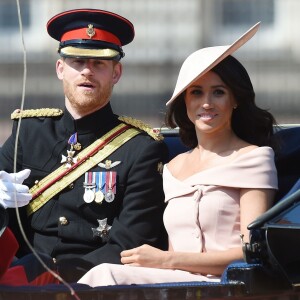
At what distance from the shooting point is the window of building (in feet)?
38.0

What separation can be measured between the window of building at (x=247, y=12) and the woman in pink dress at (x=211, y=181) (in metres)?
7.39

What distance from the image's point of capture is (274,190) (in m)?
3.99

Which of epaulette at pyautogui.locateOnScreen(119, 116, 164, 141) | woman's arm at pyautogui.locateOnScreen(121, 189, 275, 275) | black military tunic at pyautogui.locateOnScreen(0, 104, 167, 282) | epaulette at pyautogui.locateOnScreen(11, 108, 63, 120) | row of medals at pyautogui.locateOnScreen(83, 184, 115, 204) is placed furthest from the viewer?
epaulette at pyautogui.locateOnScreen(11, 108, 63, 120)

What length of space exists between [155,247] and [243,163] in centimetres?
43

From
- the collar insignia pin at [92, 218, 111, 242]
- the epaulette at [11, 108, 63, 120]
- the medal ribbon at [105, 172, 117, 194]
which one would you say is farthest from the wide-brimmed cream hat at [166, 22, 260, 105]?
the epaulette at [11, 108, 63, 120]

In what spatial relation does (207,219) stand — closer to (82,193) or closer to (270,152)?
(270,152)

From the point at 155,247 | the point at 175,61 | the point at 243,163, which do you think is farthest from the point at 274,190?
the point at 175,61

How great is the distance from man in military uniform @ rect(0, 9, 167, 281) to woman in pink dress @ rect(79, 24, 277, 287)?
0.16 metres

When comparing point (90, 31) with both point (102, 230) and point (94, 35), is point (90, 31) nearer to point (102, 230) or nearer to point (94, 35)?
point (94, 35)

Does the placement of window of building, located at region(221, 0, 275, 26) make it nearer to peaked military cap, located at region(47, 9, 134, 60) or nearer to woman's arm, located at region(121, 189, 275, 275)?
peaked military cap, located at region(47, 9, 134, 60)

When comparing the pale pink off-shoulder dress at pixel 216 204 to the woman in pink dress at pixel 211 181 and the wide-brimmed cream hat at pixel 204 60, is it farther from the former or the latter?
the wide-brimmed cream hat at pixel 204 60

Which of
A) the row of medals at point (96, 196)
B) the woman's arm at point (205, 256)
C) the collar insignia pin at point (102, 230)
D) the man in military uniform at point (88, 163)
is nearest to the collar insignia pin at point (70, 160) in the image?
the man in military uniform at point (88, 163)

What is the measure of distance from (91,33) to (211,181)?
0.79 m

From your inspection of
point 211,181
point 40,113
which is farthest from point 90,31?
A: point 211,181
